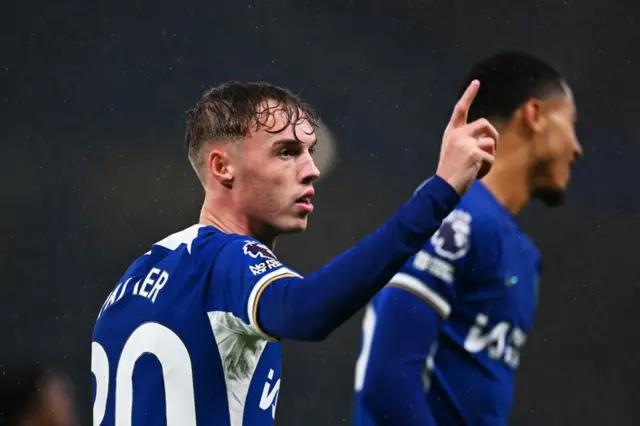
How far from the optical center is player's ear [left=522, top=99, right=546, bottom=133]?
3139mm

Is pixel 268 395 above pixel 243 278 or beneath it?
beneath

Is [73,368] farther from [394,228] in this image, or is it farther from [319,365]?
[394,228]

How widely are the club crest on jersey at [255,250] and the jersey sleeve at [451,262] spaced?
78cm

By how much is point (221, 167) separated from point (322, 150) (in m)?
5.16

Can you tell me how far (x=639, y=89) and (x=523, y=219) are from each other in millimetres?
1368

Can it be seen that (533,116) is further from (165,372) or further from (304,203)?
(165,372)

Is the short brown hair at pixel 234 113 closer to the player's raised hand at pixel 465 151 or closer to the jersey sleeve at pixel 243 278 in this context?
the jersey sleeve at pixel 243 278

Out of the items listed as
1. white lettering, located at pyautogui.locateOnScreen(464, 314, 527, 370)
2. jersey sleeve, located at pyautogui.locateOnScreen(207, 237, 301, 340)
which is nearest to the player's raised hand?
jersey sleeve, located at pyautogui.locateOnScreen(207, 237, 301, 340)

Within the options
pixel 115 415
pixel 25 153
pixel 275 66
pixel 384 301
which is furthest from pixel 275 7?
pixel 115 415

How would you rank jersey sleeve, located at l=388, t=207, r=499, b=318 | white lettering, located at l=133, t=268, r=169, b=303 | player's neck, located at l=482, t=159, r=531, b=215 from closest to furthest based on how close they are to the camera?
white lettering, located at l=133, t=268, r=169, b=303 < jersey sleeve, located at l=388, t=207, r=499, b=318 < player's neck, located at l=482, t=159, r=531, b=215

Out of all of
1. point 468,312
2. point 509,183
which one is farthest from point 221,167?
point 509,183

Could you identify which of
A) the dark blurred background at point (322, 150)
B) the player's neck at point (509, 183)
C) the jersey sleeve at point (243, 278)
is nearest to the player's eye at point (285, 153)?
the jersey sleeve at point (243, 278)

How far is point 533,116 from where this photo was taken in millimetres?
3145

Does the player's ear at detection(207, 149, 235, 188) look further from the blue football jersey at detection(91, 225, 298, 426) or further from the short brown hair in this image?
the blue football jersey at detection(91, 225, 298, 426)
